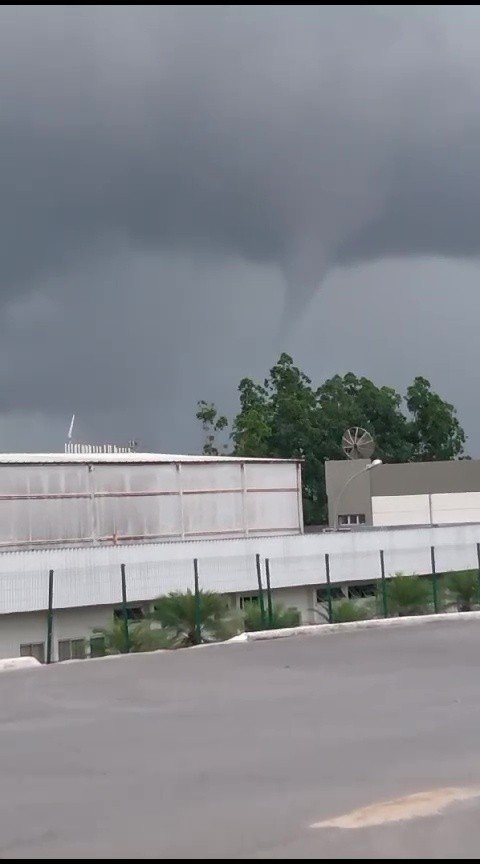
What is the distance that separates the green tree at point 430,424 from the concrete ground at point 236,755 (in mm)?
93427

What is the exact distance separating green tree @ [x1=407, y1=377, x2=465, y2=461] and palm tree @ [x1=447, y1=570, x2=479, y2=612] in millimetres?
78434

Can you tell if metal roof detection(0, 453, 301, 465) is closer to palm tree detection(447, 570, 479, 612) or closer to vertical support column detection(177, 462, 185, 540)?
vertical support column detection(177, 462, 185, 540)

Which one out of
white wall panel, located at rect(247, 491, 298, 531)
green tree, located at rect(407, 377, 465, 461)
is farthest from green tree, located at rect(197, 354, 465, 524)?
white wall panel, located at rect(247, 491, 298, 531)

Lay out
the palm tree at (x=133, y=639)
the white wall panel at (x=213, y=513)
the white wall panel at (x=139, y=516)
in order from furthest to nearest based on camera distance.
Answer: the white wall panel at (x=213, y=513) < the white wall panel at (x=139, y=516) < the palm tree at (x=133, y=639)

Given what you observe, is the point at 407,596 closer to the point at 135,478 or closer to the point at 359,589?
the point at 359,589

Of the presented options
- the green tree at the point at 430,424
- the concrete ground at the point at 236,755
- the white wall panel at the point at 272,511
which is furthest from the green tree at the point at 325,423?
the concrete ground at the point at 236,755

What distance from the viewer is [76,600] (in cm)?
3953

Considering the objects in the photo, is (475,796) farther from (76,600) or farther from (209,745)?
(76,600)

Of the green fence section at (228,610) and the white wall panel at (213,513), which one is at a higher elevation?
the white wall panel at (213,513)

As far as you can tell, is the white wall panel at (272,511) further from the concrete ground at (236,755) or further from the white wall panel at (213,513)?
the concrete ground at (236,755)

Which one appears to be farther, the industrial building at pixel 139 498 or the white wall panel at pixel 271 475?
the white wall panel at pixel 271 475

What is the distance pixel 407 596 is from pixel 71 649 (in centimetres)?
975

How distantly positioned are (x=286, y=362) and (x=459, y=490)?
35.3 metres

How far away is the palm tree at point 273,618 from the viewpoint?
33.8 meters
